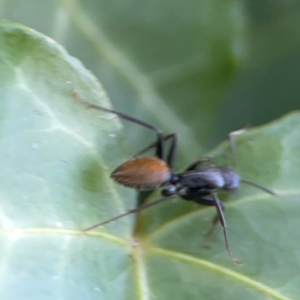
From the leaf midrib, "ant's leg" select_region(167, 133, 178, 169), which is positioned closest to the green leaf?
the leaf midrib

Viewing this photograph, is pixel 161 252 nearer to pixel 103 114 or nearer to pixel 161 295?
pixel 161 295

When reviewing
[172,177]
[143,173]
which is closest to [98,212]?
[143,173]

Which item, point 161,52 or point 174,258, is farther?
point 161,52

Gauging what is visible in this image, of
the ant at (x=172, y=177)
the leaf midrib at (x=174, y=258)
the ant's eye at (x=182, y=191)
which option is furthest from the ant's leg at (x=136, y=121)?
the leaf midrib at (x=174, y=258)

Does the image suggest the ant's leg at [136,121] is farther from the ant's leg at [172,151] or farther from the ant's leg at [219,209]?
the ant's leg at [219,209]

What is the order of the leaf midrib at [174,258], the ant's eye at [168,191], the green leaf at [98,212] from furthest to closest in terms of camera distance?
the ant's eye at [168,191] → the leaf midrib at [174,258] → the green leaf at [98,212]

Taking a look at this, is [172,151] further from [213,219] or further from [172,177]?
[213,219]
